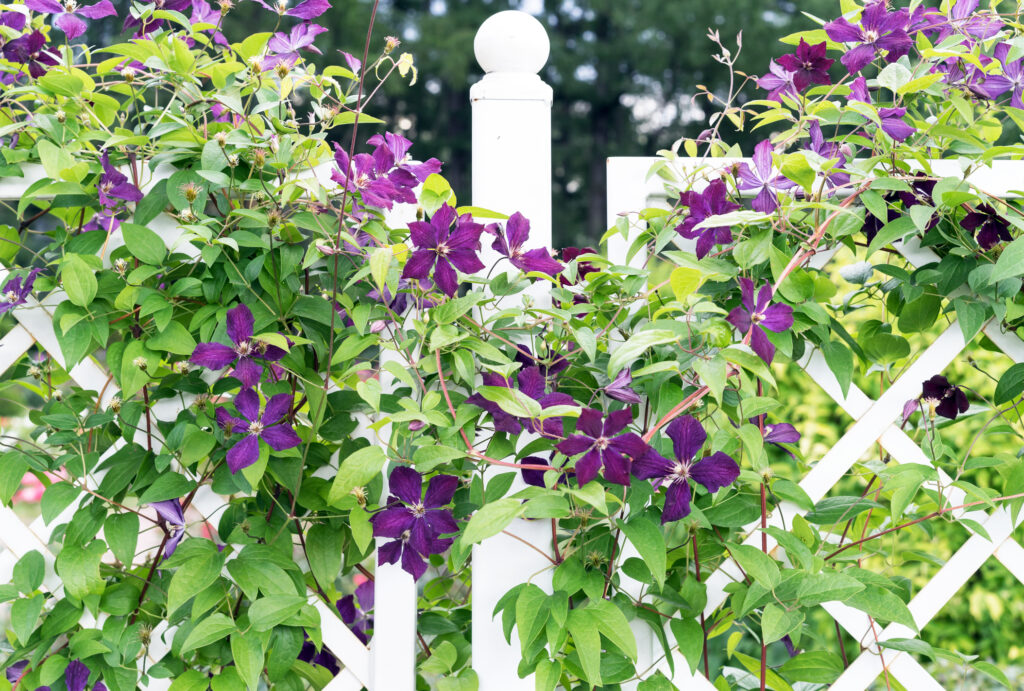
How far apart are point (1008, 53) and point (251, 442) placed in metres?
0.99

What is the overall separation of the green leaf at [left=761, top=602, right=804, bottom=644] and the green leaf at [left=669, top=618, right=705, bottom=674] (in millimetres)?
98

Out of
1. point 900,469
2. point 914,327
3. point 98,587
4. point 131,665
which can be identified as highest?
point 914,327

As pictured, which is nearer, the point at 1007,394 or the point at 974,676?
the point at 1007,394

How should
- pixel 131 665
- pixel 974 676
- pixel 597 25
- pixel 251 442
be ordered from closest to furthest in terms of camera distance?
pixel 251 442
pixel 131 665
pixel 974 676
pixel 597 25

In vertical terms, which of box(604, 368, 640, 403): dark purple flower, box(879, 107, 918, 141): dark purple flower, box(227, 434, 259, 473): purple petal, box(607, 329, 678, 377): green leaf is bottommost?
box(227, 434, 259, 473): purple petal

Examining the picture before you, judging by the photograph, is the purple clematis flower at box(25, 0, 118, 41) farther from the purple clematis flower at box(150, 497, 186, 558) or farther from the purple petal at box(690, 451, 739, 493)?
the purple petal at box(690, 451, 739, 493)

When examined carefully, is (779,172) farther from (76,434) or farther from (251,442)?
(76,434)

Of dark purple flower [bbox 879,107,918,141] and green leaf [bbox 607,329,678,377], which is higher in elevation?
dark purple flower [bbox 879,107,918,141]

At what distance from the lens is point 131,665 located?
3.40 feet

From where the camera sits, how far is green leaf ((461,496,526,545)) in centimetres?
83

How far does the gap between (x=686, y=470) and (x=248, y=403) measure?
0.48m

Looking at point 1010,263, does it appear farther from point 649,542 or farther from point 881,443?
point 649,542

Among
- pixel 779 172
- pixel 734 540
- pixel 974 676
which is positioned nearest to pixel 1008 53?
pixel 779 172

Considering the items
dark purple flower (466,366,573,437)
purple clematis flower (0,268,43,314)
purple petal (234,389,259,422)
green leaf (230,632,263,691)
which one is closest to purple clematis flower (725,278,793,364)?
dark purple flower (466,366,573,437)
